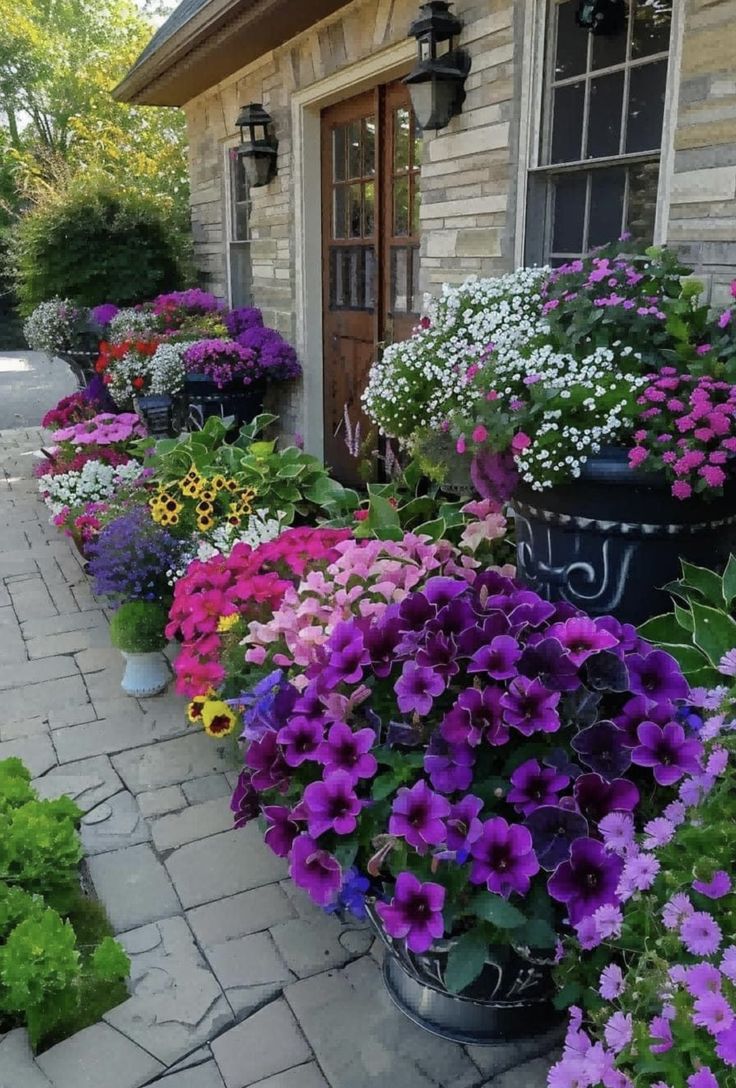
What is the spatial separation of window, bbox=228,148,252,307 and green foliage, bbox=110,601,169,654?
14.2ft

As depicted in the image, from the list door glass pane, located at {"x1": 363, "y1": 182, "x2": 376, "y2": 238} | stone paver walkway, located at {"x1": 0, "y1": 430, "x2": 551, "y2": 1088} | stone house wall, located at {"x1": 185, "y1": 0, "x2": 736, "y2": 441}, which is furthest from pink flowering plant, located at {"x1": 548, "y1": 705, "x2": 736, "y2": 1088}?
door glass pane, located at {"x1": 363, "y1": 182, "x2": 376, "y2": 238}

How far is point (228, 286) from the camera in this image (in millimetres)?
→ 7574

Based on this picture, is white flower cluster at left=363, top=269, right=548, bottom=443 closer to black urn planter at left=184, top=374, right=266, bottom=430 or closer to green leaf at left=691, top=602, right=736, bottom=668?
green leaf at left=691, top=602, right=736, bottom=668

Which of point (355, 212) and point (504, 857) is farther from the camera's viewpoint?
point (355, 212)

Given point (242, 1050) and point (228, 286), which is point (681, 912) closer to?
point (242, 1050)

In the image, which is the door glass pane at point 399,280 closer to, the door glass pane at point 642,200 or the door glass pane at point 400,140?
the door glass pane at point 400,140

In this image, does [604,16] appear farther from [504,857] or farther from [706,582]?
[504,857]

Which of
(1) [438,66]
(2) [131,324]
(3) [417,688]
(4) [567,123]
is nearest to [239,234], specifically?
(2) [131,324]

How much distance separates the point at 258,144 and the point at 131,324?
5.04ft

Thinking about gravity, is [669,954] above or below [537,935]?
above

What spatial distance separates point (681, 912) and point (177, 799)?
194 centimetres

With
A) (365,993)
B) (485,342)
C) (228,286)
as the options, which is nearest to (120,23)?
(228,286)

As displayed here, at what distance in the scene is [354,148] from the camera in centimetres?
572

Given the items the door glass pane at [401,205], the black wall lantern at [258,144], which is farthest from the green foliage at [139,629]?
the black wall lantern at [258,144]
